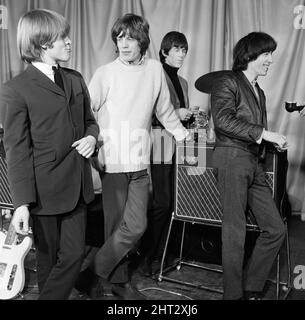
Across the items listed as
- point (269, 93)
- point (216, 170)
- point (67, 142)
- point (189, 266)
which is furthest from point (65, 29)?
point (269, 93)

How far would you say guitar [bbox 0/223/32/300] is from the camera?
96.7 inches

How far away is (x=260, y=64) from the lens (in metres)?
2.24

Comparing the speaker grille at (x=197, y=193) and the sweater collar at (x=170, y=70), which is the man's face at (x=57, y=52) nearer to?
the speaker grille at (x=197, y=193)

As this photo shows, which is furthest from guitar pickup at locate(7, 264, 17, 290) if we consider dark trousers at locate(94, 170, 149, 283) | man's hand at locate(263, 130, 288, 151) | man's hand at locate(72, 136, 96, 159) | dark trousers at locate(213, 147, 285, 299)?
man's hand at locate(263, 130, 288, 151)

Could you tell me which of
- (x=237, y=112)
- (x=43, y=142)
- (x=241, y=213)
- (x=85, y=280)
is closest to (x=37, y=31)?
(x=43, y=142)

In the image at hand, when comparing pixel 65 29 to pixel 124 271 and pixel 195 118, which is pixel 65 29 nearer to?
pixel 124 271

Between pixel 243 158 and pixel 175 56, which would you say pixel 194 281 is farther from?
pixel 175 56

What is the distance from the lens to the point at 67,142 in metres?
1.84

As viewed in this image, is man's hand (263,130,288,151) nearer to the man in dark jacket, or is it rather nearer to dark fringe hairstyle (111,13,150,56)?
the man in dark jacket

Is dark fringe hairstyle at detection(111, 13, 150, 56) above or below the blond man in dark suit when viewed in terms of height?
above

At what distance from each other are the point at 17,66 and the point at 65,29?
9.05ft

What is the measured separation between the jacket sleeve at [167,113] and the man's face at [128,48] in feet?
0.67

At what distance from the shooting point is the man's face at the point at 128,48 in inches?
89.4

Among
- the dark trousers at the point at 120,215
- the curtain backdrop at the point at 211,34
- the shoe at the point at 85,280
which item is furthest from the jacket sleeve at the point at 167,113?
the curtain backdrop at the point at 211,34
